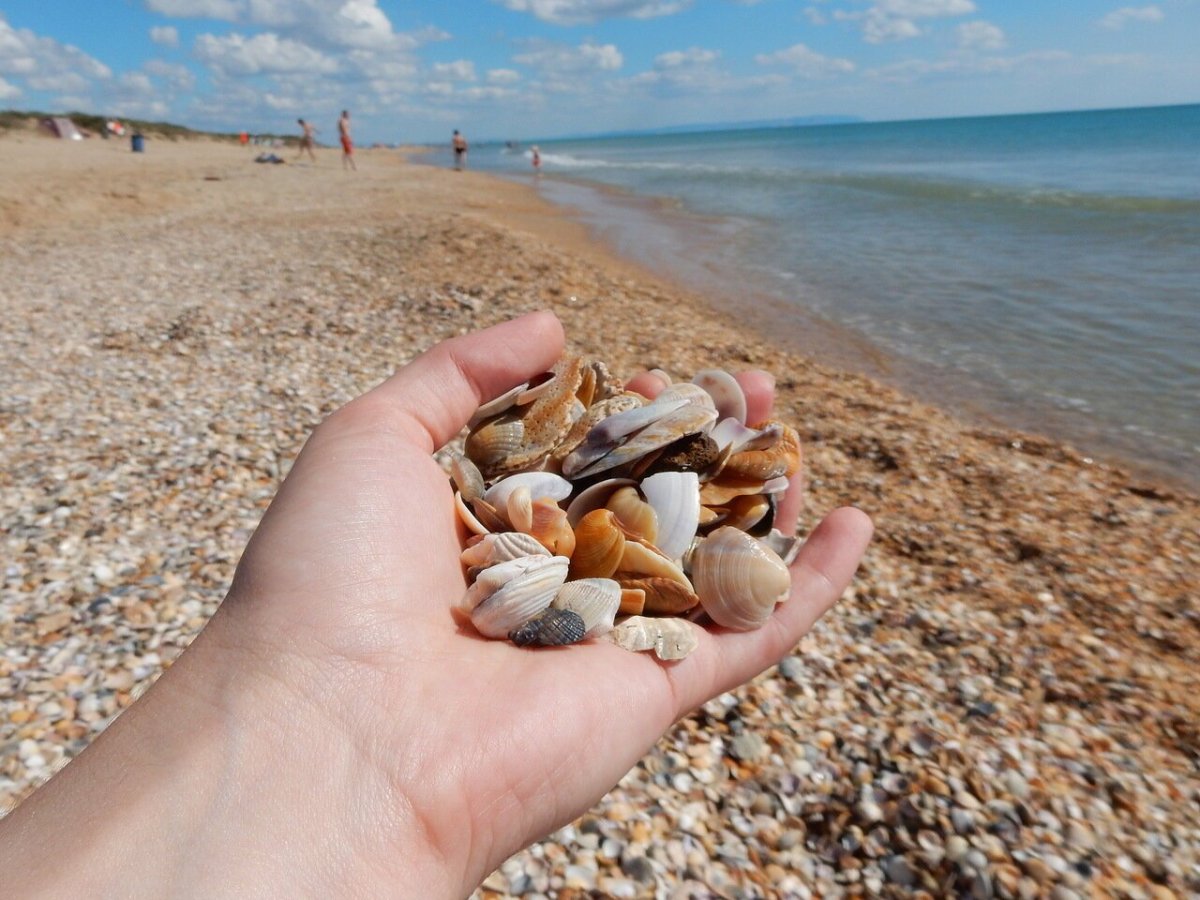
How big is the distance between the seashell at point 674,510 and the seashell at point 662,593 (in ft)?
0.59

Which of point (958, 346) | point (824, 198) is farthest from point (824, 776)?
point (824, 198)

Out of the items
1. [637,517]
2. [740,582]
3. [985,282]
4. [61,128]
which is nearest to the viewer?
[740,582]

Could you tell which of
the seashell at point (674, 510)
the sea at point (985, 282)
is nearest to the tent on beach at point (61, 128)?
the sea at point (985, 282)

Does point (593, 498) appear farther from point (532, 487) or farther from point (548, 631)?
point (548, 631)

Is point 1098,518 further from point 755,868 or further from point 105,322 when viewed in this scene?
point 105,322

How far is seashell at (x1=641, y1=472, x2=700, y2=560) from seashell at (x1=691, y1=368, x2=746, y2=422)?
81 cm

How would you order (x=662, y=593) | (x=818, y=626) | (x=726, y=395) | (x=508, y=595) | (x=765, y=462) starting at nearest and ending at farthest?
(x=508, y=595) < (x=662, y=593) < (x=765, y=462) < (x=726, y=395) < (x=818, y=626)

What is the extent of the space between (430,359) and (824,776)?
2508 millimetres

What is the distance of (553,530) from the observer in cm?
282

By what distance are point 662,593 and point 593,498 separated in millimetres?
552

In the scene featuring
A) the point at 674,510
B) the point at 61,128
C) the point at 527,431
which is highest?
the point at 61,128

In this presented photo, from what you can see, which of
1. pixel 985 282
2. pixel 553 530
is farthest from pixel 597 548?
pixel 985 282

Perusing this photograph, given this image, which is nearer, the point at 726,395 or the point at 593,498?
the point at 593,498

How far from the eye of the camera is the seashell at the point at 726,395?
146 inches
